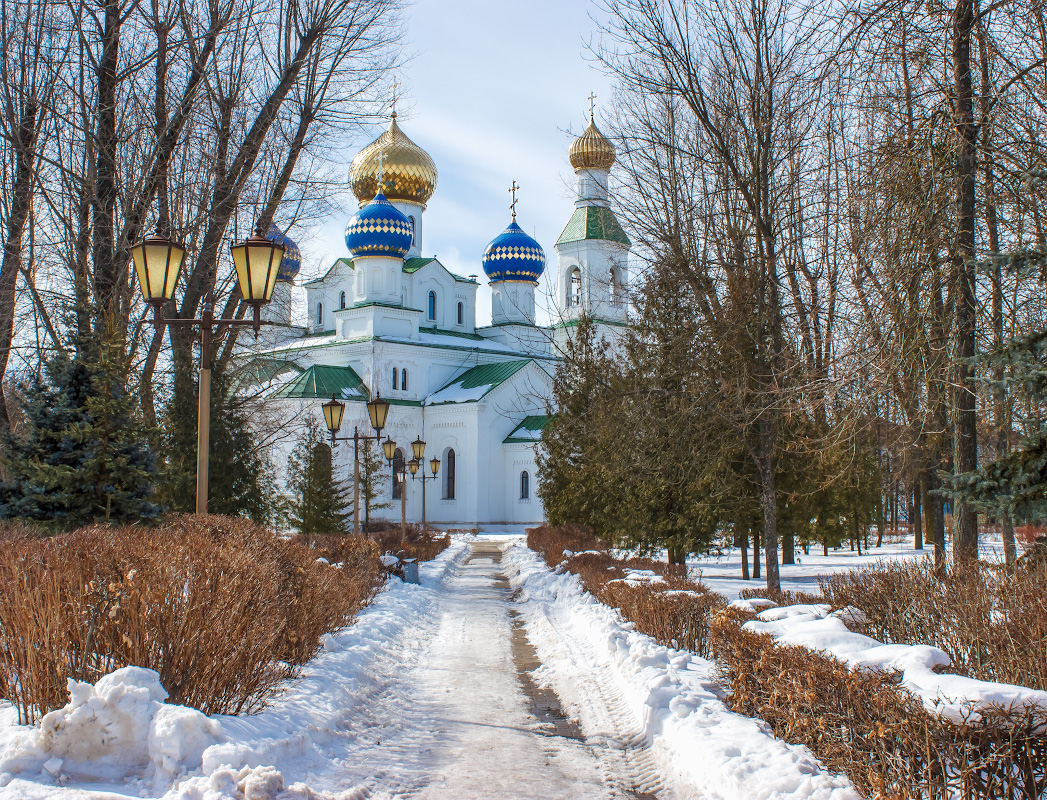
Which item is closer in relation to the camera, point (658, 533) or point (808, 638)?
point (808, 638)

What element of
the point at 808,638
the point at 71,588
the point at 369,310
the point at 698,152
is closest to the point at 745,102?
the point at 698,152

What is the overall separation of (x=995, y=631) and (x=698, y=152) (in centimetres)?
950

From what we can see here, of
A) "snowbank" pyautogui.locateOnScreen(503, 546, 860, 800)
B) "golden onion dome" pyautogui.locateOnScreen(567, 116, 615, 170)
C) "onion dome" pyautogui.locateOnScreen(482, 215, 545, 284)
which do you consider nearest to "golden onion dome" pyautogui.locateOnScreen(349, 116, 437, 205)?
"onion dome" pyautogui.locateOnScreen(482, 215, 545, 284)

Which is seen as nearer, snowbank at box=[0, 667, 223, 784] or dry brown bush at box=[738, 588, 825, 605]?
snowbank at box=[0, 667, 223, 784]

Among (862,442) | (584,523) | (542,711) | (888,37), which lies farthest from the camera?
(584,523)

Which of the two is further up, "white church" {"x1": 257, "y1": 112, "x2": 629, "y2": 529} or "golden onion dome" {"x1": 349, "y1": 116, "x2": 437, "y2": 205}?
"golden onion dome" {"x1": 349, "y1": 116, "x2": 437, "y2": 205}

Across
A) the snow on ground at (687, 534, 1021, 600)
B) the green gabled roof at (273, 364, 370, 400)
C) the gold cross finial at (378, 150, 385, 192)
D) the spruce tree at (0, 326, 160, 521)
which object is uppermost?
the gold cross finial at (378, 150, 385, 192)

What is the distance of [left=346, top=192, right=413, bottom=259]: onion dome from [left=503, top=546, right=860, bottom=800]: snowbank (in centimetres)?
3044

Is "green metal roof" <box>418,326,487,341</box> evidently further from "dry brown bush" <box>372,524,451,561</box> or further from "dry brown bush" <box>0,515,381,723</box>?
"dry brown bush" <box>0,515,381,723</box>

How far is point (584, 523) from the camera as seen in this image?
72.8ft

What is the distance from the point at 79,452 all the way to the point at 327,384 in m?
27.3

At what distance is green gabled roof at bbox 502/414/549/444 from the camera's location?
37906 millimetres

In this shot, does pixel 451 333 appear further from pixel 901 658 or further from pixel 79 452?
pixel 901 658

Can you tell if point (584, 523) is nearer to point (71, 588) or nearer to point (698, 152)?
point (698, 152)
